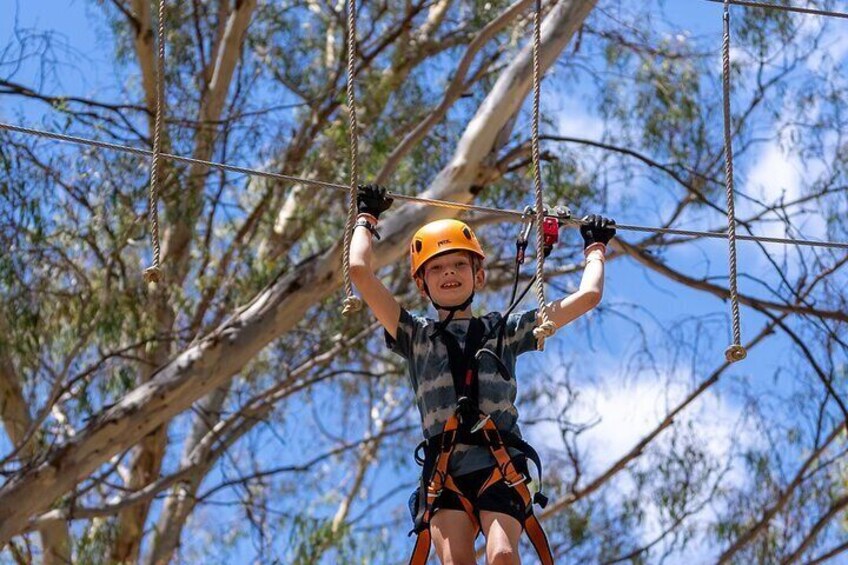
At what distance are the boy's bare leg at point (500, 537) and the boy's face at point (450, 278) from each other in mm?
569

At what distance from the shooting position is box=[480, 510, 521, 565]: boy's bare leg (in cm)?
371

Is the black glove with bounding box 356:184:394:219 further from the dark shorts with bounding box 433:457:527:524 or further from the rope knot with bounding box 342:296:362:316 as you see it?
the dark shorts with bounding box 433:457:527:524

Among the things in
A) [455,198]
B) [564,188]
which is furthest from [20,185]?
[564,188]

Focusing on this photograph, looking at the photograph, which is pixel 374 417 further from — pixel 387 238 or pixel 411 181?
pixel 387 238

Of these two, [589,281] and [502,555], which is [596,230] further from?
[502,555]

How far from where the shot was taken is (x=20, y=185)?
7672 mm

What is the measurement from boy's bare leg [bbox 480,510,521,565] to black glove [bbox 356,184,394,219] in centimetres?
86

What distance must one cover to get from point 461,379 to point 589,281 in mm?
412

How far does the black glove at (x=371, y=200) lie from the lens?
419 centimetres

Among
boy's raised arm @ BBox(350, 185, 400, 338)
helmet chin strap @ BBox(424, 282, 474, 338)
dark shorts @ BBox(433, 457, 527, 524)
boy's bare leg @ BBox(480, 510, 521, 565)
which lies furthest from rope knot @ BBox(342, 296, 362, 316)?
boy's bare leg @ BBox(480, 510, 521, 565)

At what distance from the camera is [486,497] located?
3832 millimetres

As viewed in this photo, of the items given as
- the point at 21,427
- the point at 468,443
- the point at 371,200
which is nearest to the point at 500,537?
the point at 468,443

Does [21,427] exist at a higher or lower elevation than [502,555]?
higher

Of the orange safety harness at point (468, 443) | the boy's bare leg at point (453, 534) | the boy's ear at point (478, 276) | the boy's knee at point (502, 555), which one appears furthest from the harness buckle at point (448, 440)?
the boy's ear at point (478, 276)
